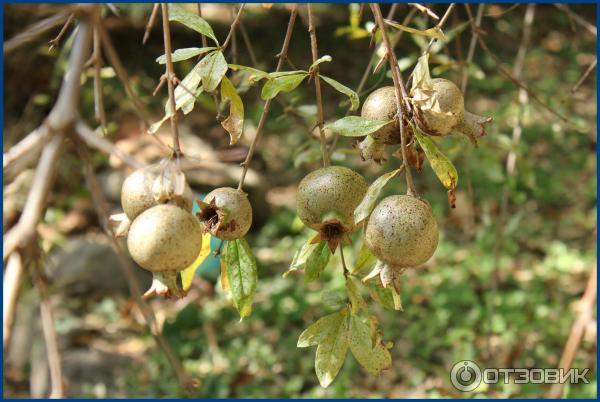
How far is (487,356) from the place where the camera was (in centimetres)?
279

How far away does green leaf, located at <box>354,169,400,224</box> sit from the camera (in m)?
0.89

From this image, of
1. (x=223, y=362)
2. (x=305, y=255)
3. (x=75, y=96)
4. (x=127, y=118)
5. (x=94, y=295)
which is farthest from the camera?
(x=127, y=118)

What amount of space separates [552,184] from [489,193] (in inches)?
17.2

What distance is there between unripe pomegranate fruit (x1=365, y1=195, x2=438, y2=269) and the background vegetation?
786 millimetres

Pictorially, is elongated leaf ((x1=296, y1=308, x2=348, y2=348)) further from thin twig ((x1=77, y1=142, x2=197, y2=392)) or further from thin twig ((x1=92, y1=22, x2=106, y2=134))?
thin twig ((x1=92, y1=22, x2=106, y2=134))

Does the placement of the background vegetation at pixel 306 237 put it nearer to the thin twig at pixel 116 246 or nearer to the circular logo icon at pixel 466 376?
the circular logo icon at pixel 466 376

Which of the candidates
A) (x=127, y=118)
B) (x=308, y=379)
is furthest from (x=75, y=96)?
(x=127, y=118)

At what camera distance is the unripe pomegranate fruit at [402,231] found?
86cm

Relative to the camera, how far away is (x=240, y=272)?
1059mm

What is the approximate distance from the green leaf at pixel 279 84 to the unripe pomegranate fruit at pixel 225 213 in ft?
0.52

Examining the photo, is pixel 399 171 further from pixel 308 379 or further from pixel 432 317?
pixel 432 317

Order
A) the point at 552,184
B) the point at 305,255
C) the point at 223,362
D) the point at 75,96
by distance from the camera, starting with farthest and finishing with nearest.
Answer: the point at 552,184 < the point at 223,362 < the point at 75,96 < the point at 305,255

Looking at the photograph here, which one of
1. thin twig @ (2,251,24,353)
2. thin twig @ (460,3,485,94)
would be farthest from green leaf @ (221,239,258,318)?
thin twig @ (460,3,485,94)

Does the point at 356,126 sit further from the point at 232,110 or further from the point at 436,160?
the point at 232,110
